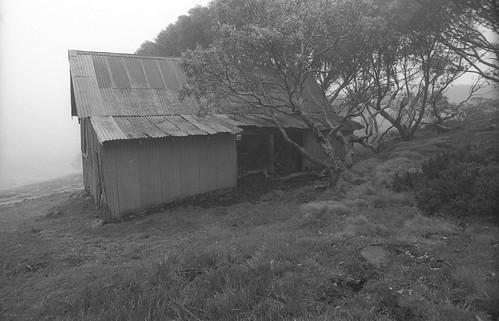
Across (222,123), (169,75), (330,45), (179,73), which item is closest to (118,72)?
(169,75)

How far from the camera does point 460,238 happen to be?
18.2 feet

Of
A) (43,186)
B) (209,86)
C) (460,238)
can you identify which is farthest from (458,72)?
(43,186)

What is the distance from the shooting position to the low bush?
6.34 meters

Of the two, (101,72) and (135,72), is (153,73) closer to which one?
(135,72)

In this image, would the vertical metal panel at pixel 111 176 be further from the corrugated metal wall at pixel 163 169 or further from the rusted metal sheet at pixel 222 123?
the rusted metal sheet at pixel 222 123

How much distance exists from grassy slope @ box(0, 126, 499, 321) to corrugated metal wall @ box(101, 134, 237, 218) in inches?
98.9

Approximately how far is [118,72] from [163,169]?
19.1 ft

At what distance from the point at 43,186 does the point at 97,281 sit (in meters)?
30.4

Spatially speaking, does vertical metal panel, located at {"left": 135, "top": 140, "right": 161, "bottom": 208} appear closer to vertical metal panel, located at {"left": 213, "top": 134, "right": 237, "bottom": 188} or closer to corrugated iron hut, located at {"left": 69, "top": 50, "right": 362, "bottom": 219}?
corrugated iron hut, located at {"left": 69, "top": 50, "right": 362, "bottom": 219}

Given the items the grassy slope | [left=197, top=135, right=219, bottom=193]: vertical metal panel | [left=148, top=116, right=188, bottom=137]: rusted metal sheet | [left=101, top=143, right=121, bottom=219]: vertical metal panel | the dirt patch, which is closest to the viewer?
the grassy slope

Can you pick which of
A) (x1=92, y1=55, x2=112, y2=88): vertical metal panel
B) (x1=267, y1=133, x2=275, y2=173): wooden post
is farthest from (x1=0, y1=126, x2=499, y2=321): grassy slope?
(x1=92, y1=55, x2=112, y2=88): vertical metal panel

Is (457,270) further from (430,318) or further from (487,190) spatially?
(487,190)

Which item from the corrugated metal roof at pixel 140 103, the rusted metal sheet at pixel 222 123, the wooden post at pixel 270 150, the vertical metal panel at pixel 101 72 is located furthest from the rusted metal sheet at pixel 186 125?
the wooden post at pixel 270 150

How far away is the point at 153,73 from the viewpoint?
631 inches
